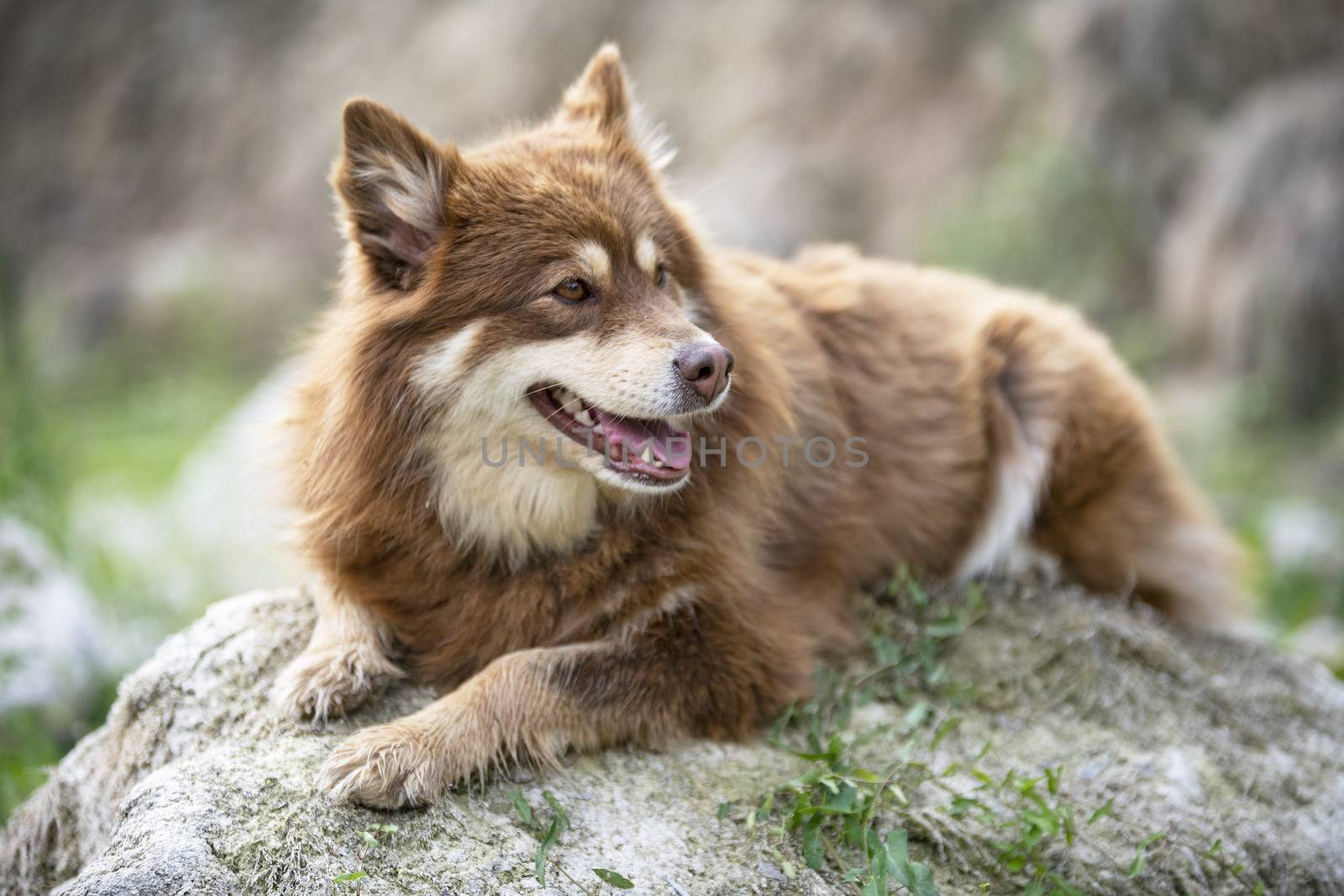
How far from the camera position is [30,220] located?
1470 centimetres

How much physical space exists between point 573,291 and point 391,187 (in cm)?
61

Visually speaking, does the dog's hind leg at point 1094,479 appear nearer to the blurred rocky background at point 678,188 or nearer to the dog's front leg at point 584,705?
the dog's front leg at point 584,705

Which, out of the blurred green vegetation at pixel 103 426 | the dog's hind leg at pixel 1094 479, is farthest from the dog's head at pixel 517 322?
the blurred green vegetation at pixel 103 426

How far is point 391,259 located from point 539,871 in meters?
1.80

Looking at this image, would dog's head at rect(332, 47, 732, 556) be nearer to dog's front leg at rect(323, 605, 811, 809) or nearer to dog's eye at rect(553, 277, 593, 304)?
dog's eye at rect(553, 277, 593, 304)

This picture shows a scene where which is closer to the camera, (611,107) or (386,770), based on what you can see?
(386,770)

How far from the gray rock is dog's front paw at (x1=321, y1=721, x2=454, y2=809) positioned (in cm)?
5

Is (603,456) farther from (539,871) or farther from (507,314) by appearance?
(539,871)

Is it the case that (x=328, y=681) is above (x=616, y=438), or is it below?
below

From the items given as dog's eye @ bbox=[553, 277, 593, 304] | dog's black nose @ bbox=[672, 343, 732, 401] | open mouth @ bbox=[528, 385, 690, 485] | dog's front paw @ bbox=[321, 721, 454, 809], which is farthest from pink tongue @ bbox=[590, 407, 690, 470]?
dog's front paw @ bbox=[321, 721, 454, 809]

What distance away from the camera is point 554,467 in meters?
Answer: 3.34

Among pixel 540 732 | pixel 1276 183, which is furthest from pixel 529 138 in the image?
pixel 1276 183

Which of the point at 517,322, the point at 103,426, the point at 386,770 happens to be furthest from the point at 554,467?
the point at 103,426

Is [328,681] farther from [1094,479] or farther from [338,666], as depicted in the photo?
[1094,479]
